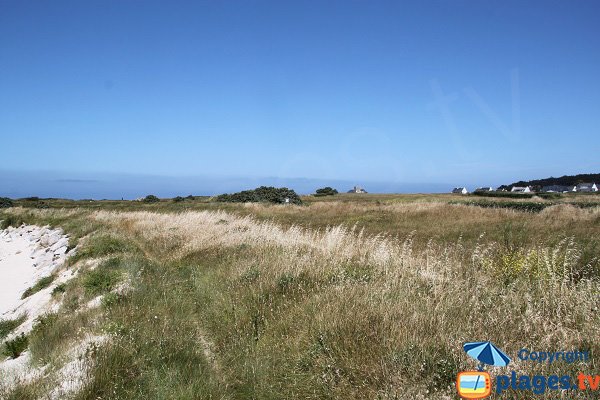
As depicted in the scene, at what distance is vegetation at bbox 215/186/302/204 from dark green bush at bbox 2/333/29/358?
4650 centimetres

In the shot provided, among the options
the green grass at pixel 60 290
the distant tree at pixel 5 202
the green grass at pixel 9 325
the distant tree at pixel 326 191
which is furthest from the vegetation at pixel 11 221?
the distant tree at pixel 326 191

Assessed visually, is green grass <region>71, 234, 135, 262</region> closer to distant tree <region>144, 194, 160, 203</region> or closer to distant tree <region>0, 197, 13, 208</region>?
distant tree <region>144, 194, 160, 203</region>

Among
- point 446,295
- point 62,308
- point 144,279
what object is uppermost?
point 446,295

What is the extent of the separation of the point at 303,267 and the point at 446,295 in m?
3.29

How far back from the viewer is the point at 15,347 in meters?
7.47

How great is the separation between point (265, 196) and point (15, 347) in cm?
4984

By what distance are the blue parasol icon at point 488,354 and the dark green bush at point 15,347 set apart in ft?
27.3

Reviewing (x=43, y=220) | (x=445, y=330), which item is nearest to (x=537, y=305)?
(x=445, y=330)

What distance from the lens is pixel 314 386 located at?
4.33 m

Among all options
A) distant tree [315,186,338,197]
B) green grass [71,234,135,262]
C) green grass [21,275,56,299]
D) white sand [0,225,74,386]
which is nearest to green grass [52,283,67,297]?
white sand [0,225,74,386]

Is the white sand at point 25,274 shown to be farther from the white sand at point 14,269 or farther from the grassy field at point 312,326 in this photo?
the grassy field at point 312,326

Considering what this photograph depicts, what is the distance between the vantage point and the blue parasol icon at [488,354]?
310 cm

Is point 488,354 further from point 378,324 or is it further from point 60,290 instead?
point 60,290

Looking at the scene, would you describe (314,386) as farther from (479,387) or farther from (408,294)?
(408,294)
